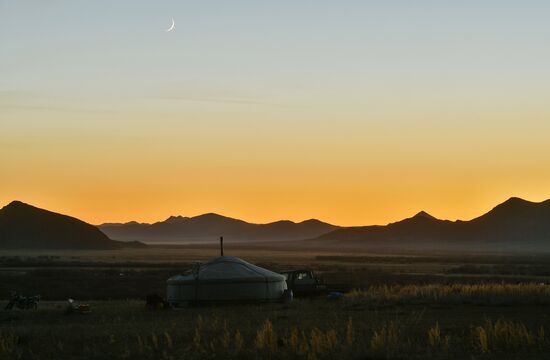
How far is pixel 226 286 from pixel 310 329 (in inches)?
544

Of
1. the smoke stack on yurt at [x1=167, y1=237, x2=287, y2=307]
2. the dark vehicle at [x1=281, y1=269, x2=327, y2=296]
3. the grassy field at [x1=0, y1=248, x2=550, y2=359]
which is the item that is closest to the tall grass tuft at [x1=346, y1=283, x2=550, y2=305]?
the grassy field at [x1=0, y1=248, x2=550, y2=359]

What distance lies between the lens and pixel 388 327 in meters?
27.7

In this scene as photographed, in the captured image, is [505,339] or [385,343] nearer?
[385,343]

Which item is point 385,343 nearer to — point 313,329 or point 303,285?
point 313,329

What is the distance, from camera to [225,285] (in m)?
41.3

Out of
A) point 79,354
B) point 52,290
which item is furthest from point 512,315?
point 52,290

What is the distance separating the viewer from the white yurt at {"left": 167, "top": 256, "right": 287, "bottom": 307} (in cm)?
4125

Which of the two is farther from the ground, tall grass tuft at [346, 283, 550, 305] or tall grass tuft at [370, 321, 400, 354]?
tall grass tuft at [346, 283, 550, 305]

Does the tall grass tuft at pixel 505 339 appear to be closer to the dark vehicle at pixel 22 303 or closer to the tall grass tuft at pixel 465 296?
the tall grass tuft at pixel 465 296

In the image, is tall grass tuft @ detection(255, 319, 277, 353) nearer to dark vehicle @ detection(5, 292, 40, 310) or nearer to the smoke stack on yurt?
the smoke stack on yurt

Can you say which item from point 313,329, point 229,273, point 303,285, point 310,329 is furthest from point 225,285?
point 313,329

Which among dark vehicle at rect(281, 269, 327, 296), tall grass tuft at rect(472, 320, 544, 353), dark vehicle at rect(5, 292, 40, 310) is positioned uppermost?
dark vehicle at rect(281, 269, 327, 296)

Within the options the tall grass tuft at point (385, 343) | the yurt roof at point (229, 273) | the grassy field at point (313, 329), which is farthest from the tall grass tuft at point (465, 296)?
the tall grass tuft at point (385, 343)

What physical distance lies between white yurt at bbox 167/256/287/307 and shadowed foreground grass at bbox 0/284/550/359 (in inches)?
51.5
